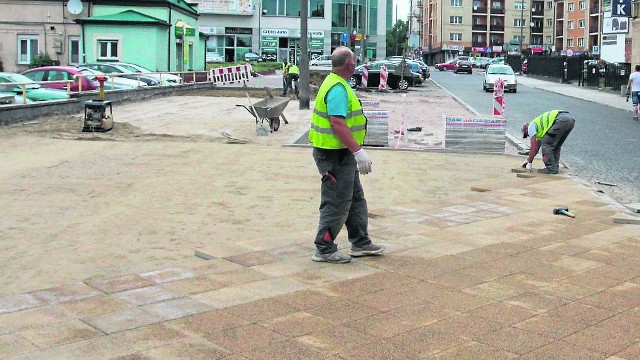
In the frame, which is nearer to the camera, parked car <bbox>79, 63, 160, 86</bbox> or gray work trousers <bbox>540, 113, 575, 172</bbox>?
gray work trousers <bbox>540, 113, 575, 172</bbox>

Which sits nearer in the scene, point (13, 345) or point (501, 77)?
point (13, 345)

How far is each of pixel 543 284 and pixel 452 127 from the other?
10.5 m

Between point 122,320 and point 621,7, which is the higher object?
point 621,7

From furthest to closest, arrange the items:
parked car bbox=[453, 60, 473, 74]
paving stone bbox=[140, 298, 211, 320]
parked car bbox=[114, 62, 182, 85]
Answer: parked car bbox=[453, 60, 473, 74], parked car bbox=[114, 62, 182, 85], paving stone bbox=[140, 298, 211, 320]

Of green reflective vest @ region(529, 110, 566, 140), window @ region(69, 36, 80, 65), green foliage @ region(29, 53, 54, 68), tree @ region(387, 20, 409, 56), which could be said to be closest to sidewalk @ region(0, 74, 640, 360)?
green reflective vest @ region(529, 110, 566, 140)

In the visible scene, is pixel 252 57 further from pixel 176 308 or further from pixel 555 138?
pixel 176 308

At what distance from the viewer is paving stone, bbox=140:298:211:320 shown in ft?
18.4

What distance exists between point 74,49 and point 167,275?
39.1 m

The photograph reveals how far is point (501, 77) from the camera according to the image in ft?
142

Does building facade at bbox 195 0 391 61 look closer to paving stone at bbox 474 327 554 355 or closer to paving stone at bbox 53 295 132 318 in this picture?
paving stone at bbox 53 295 132 318

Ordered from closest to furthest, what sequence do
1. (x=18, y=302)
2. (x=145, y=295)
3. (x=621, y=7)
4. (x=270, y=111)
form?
(x=18, y=302), (x=145, y=295), (x=270, y=111), (x=621, y=7)

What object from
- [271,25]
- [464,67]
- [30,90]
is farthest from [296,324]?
[271,25]

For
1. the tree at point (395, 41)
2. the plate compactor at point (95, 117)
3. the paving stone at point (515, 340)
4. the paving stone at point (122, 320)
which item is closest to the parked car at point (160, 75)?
the plate compactor at point (95, 117)

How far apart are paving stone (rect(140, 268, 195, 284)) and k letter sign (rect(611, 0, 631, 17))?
40.3 metres
